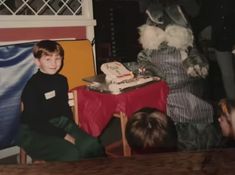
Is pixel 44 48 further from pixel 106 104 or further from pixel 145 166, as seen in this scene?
pixel 145 166

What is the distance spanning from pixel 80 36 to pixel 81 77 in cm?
14

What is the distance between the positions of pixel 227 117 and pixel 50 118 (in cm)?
61

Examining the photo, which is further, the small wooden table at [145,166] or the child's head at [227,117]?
the child's head at [227,117]

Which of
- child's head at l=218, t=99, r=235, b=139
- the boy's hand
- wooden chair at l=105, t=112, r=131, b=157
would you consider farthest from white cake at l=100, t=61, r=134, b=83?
child's head at l=218, t=99, r=235, b=139

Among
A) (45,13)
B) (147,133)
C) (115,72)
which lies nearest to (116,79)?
(115,72)

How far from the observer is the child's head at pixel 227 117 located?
1.15 meters

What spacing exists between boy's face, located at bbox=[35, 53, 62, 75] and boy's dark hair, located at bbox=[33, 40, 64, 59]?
12 millimetres

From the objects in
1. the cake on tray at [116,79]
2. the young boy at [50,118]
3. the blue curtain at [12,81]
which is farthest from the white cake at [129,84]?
the blue curtain at [12,81]

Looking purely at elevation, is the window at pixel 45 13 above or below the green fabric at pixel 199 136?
above

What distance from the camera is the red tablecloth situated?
1.10 metres

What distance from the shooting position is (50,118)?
1093 mm

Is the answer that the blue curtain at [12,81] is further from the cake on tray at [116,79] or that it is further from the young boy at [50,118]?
the cake on tray at [116,79]

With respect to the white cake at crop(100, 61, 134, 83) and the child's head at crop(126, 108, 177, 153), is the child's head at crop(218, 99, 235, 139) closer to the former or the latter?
the child's head at crop(126, 108, 177, 153)

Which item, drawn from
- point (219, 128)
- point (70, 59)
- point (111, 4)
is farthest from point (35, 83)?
point (219, 128)
